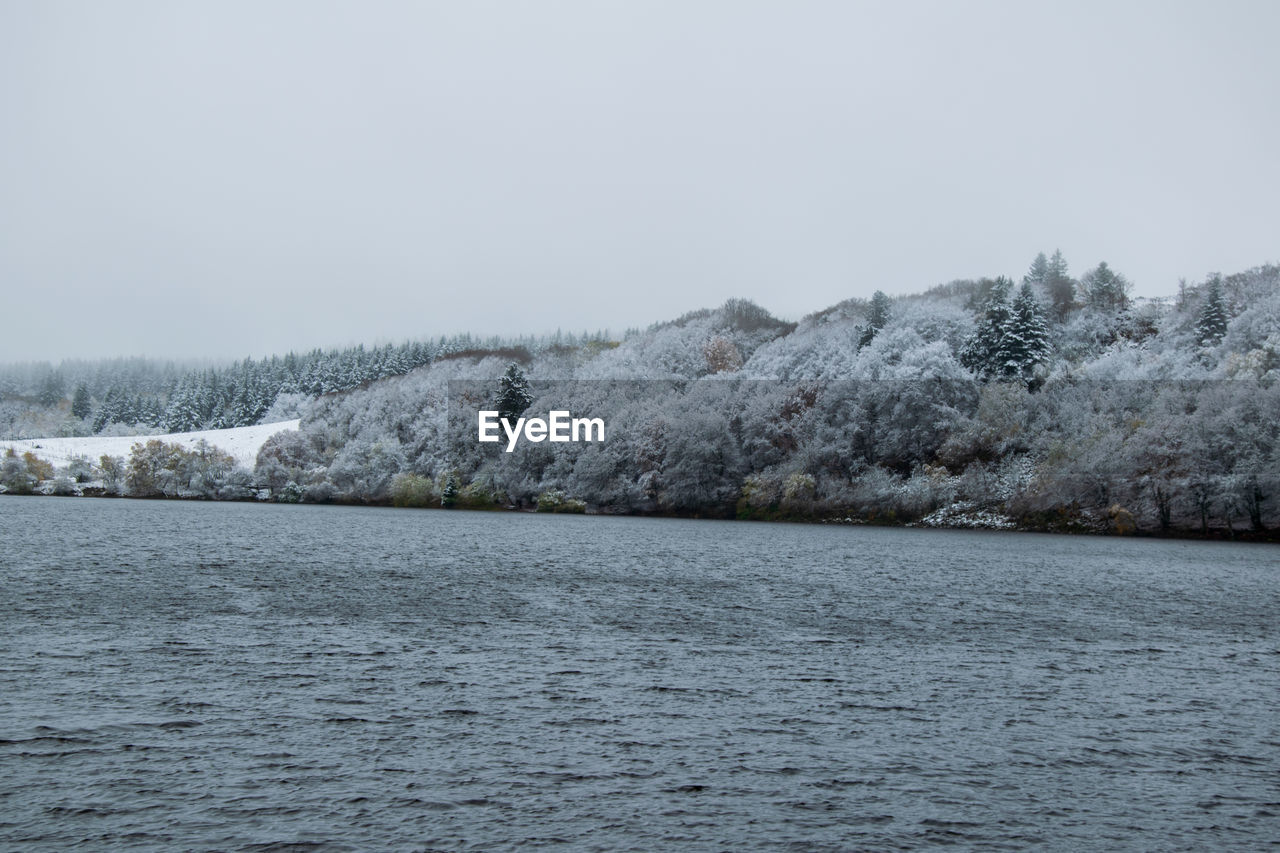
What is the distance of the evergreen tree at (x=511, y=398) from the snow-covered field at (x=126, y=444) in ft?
149

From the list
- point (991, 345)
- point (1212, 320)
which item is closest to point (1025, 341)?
point (991, 345)

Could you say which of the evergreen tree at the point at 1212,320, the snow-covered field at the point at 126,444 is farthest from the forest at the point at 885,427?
the snow-covered field at the point at 126,444

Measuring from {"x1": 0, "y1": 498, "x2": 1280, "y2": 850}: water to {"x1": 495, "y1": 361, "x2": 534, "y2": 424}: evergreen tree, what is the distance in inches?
3633

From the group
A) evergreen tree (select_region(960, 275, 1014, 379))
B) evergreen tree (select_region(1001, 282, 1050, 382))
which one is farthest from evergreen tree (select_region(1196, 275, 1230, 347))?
evergreen tree (select_region(960, 275, 1014, 379))

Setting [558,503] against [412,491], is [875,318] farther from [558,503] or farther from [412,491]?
[412,491]

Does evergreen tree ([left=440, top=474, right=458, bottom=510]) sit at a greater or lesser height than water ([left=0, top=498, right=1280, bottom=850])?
greater

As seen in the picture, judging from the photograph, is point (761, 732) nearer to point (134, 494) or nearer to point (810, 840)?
point (810, 840)

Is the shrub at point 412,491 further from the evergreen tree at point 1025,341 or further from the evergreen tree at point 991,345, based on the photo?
the evergreen tree at point 1025,341

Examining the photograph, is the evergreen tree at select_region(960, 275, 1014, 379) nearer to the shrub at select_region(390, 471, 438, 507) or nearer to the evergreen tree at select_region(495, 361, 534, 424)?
the evergreen tree at select_region(495, 361, 534, 424)

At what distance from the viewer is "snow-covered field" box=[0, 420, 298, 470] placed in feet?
502

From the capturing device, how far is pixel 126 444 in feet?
528

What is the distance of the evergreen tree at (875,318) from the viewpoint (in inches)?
5285

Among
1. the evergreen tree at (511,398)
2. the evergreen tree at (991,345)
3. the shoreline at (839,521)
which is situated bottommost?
the shoreline at (839,521)

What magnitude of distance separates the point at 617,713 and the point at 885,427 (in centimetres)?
9436
